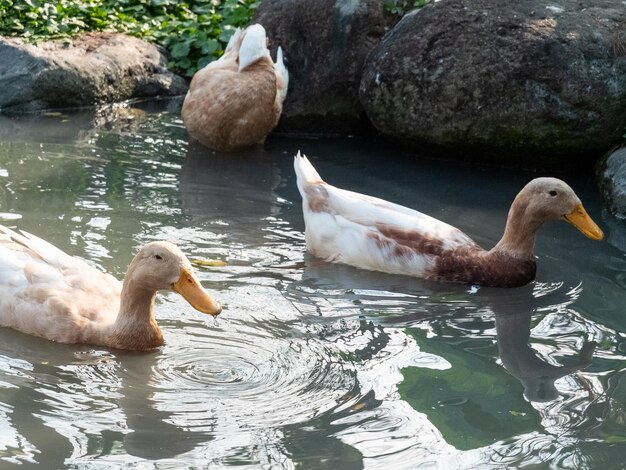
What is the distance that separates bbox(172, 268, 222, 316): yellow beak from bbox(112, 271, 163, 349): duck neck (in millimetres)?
183

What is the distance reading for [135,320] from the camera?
5363 millimetres

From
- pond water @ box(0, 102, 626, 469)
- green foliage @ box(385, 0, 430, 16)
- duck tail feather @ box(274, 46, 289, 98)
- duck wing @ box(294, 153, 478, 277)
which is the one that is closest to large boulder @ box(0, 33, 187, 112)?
duck tail feather @ box(274, 46, 289, 98)

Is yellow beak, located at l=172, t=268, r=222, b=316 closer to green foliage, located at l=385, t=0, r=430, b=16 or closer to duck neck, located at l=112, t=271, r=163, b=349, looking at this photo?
duck neck, located at l=112, t=271, r=163, b=349

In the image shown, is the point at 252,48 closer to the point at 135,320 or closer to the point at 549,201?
the point at 549,201

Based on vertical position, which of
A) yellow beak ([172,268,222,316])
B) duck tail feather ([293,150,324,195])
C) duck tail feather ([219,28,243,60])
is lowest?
yellow beak ([172,268,222,316])

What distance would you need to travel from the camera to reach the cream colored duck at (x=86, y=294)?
5.25 m

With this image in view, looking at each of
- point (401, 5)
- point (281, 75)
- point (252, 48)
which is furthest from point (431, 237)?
point (401, 5)

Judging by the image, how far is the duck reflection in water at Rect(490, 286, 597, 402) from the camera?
5234mm

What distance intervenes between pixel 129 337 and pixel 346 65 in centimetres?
535

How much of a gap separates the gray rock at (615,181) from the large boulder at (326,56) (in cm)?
263

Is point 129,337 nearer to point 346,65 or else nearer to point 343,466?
point 343,466

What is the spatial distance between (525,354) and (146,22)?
26.5 feet

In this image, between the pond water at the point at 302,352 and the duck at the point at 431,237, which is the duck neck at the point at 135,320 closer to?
the pond water at the point at 302,352

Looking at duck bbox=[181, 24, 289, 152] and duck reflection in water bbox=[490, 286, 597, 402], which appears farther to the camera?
duck bbox=[181, 24, 289, 152]
